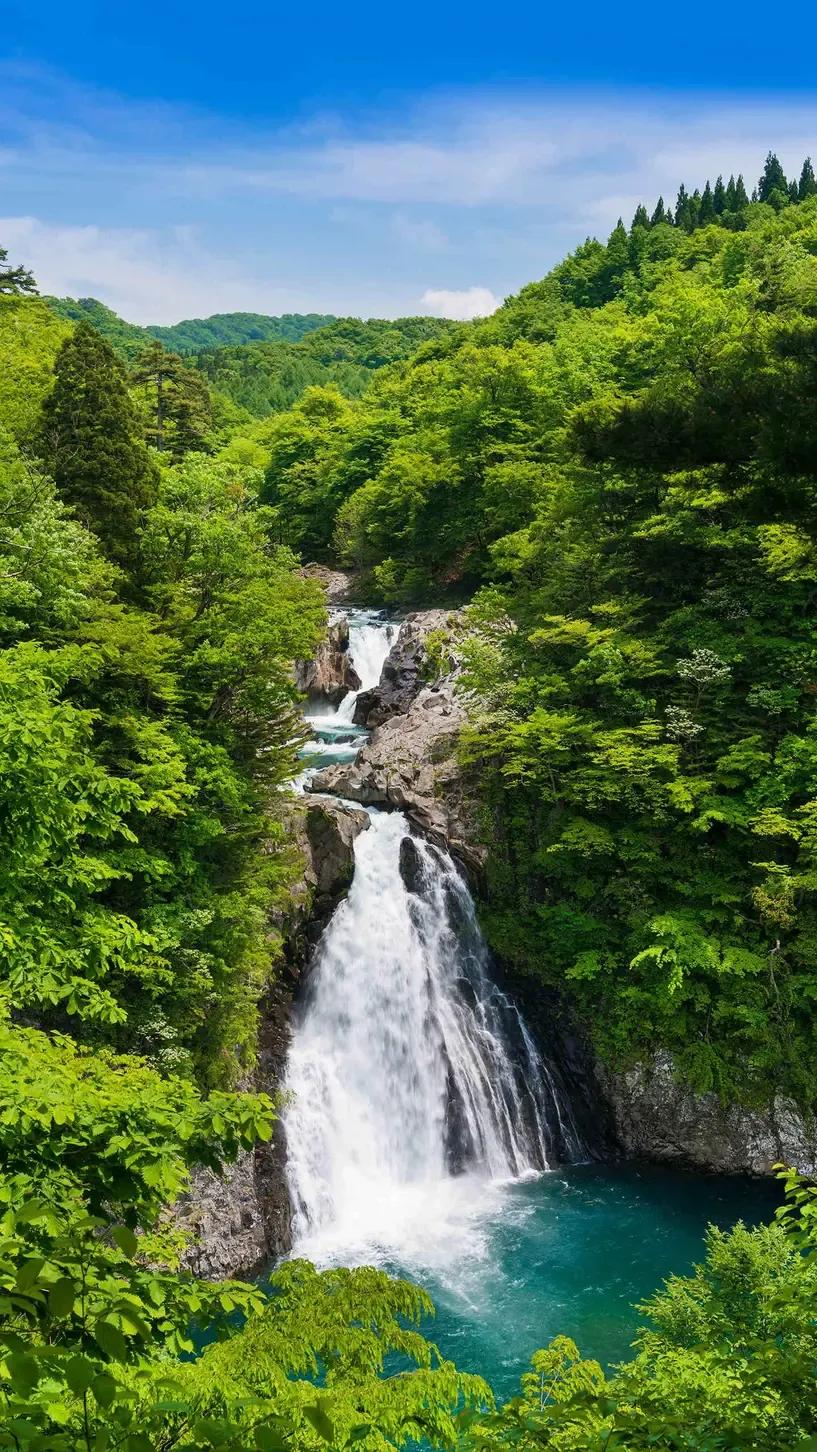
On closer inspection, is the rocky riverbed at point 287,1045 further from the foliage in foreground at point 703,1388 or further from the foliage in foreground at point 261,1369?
the foliage in foreground at point 261,1369

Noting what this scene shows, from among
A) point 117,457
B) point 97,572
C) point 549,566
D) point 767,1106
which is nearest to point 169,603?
point 97,572

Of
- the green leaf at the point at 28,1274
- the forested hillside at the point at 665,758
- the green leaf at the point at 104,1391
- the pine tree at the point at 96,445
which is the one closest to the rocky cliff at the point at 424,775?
the forested hillside at the point at 665,758

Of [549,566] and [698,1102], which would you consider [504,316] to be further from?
[698,1102]

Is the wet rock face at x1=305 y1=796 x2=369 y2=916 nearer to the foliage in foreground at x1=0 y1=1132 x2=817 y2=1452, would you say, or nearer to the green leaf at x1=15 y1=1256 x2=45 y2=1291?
the foliage in foreground at x1=0 y1=1132 x2=817 y2=1452

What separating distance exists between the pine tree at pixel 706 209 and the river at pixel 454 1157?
65.6 m

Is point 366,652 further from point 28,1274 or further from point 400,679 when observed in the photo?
point 28,1274

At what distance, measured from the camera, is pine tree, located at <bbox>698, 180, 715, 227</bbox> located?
66312 millimetres

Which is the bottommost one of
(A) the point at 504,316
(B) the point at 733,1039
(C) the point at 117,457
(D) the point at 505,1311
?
(D) the point at 505,1311

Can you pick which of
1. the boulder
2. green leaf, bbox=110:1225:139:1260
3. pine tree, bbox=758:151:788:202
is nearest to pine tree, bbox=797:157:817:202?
pine tree, bbox=758:151:788:202

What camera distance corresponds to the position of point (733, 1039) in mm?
16422

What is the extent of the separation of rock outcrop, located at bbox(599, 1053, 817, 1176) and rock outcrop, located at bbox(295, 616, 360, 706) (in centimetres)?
1590

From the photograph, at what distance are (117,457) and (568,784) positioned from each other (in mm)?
10949

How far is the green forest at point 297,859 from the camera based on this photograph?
4.52m

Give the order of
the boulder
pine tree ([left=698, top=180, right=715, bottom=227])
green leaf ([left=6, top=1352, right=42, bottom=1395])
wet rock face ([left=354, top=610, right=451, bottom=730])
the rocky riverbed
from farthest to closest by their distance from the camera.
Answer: pine tree ([left=698, top=180, right=715, bottom=227]) < wet rock face ([left=354, top=610, right=451, bottom=730]) < the boulder < the rocky riverbed < green leaf ([left=6, top=1352, right=42, bottom=1395])
